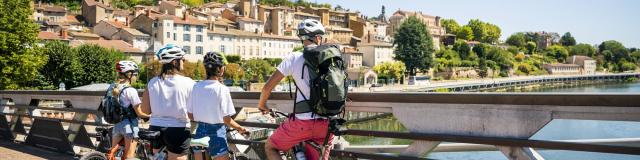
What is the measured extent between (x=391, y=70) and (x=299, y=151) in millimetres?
100774

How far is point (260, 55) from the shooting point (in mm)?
105938

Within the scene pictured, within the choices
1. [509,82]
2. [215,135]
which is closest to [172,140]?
[215,135]

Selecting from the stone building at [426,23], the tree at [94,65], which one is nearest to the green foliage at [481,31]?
the stone building at [426,23]

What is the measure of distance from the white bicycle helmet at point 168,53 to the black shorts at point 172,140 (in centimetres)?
62

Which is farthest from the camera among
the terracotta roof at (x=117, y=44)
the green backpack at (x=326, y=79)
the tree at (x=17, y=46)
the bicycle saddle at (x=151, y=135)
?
the terracotta roof at (x=117, y=44)

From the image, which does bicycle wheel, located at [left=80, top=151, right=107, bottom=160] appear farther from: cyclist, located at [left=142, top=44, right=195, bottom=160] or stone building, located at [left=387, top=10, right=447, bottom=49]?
stone building, located at [left=387, top=10, right=447, bottom=49]

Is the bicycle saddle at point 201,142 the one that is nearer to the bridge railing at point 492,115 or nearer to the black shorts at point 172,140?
the black shorts at point 172,140

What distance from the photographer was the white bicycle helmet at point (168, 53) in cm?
517

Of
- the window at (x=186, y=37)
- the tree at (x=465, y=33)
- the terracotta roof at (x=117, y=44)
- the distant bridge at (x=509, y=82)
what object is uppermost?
the tree at (x=465, y=33)

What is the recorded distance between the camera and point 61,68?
5831cm

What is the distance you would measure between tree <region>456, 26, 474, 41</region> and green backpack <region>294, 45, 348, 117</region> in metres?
189

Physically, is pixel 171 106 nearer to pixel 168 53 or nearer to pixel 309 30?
pixel 168 53

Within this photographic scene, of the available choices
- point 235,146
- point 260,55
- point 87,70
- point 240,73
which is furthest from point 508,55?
point 235,146

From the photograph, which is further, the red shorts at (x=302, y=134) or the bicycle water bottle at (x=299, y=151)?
the bicycle water bottle at (x=299, y=151)
